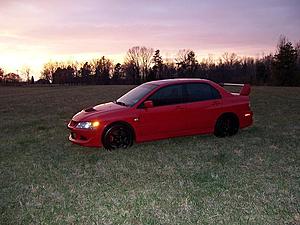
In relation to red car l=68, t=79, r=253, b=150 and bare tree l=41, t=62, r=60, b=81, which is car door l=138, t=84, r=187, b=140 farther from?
bare tree l=41, t=62, r=60, b=81

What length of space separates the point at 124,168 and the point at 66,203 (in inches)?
66.3

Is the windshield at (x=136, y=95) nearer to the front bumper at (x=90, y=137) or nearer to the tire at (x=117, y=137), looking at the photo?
the tire at (x=117, y=137)

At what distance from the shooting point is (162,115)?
772cm

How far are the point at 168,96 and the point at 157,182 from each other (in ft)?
9.96

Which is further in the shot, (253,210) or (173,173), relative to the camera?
(173,173)

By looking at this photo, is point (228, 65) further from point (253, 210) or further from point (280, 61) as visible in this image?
point (253, 210)

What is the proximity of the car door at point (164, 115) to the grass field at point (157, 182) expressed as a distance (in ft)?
1.15

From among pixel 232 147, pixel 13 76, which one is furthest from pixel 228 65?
pixel 232 147

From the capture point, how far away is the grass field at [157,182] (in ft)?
13.8

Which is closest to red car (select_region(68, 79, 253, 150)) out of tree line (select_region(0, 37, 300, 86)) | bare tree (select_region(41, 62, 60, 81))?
tree line (select_region(0, 37, 300, 86))

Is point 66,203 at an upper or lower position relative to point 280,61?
lower

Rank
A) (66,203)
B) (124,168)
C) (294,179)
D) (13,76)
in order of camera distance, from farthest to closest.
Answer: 1. (13,76)
2. (124,168)
3. (294,179)
4. (66,203)

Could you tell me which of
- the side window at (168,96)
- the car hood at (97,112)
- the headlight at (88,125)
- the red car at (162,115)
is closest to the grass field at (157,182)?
the red car at (162,115)

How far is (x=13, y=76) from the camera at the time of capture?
112562mm
